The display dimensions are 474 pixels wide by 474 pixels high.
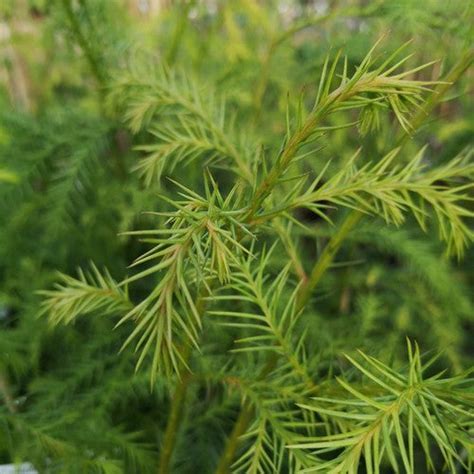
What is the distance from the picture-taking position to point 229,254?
270mm

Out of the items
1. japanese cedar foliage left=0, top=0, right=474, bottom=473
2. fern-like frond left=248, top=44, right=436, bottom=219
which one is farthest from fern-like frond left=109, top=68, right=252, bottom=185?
fern-like frond left=248, top=44, right=436, bottom=219

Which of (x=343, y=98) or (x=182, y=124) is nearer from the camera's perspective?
(x=343, y=98)

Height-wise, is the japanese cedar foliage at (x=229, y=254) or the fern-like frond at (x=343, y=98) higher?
the fern-like frond at (x=343, y=98)

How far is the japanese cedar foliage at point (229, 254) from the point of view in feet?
1.11

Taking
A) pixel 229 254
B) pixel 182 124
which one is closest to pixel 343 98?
pixel 229 254

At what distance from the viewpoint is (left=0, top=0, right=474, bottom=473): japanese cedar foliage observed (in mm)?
337

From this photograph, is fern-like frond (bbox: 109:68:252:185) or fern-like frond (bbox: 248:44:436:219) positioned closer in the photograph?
fern-like frond (bbox: 248:44:436:219)

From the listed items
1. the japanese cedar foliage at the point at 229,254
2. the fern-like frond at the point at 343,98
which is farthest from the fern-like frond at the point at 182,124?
the fern-like frond at the point at 343,98

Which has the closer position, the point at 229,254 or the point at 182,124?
the point at 229,254

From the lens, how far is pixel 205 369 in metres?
0.50

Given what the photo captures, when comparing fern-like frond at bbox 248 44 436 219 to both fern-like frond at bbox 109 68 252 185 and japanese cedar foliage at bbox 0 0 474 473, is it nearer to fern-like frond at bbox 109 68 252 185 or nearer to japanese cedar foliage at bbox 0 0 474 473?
japanese cedar foliage at bbox 0 0 474 473

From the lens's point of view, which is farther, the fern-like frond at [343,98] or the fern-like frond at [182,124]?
the fern-like frond at [182,124]

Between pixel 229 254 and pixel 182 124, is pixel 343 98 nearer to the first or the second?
pixel 229 254

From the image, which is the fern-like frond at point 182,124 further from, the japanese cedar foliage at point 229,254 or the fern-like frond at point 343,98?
the fern-like frond at point 343,98
